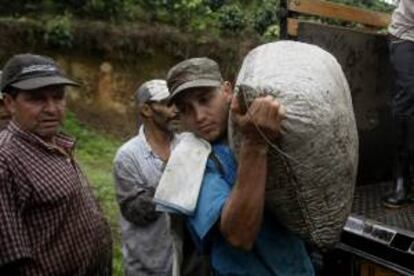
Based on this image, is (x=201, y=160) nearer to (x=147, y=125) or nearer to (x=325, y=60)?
(x=325, y=60)

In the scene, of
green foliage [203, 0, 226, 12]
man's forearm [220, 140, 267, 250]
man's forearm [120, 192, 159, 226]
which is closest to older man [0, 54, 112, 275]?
man's forearm [120, 192, 159, 226]

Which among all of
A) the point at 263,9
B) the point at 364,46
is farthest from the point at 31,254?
the point at 263,9

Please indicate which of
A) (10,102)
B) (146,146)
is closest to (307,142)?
(10,102)

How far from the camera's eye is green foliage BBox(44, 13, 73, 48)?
997 cm

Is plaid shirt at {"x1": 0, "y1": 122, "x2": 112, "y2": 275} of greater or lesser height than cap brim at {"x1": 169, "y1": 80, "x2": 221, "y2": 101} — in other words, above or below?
below

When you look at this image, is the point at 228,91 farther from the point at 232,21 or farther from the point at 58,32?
the point at 232,21

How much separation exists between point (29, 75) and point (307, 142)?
4.03 feet

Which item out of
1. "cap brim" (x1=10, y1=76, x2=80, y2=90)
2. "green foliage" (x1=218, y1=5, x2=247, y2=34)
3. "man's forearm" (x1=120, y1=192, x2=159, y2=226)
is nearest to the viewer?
"cap brim" (x1=10, y1=76, x2=80, y2=90)

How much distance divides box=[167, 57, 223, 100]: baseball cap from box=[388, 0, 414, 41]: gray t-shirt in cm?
174

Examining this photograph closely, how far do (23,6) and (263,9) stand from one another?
180 inches

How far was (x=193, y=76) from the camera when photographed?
73.3 inches

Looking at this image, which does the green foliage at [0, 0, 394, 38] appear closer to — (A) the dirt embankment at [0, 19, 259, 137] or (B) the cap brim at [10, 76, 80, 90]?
(A) the dirt embankment at [0, 19, 259, 137]

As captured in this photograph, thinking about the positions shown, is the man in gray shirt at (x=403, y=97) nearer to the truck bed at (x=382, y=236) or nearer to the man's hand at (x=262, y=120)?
the truck bed at (x=382, y=236)

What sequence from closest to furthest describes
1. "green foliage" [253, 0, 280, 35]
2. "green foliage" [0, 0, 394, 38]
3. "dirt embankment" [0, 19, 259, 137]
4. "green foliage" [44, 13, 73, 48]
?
Answer: 1. "green foliage" [44, 13, 73, 48]
2. "dirt embankment" [0, 19, 259, 137]
3. "green foliage" [0, 0, 394, 38]
4. "green foliage" [253, 0, 280, 35]
